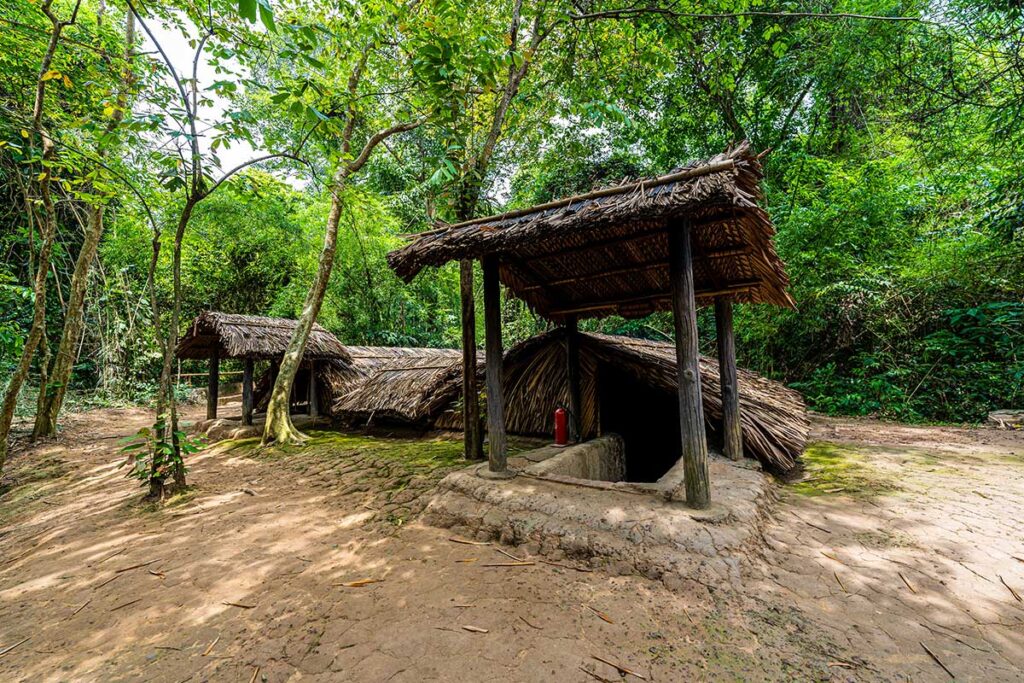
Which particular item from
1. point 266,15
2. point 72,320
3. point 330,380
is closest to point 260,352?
point 330,380

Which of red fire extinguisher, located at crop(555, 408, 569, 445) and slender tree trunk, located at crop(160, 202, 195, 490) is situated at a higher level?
slender tree trunk, located at crop(160, 202, 195, 490)

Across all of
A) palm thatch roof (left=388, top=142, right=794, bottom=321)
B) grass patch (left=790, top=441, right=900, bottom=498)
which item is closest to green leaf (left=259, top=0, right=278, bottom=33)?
palm thatch roof (left=388, top=142, right=794, bottom=321)

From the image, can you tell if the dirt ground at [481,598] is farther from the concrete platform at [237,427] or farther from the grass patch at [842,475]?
the concrete platform at [237,427]

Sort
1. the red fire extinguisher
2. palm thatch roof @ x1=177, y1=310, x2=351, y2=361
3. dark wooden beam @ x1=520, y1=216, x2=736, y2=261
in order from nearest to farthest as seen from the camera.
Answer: dark wooden beam @ x1=520, y1=216, x2=736, y2=261 → the red fire extinguisher → palm thatch roof @ x1=177, y1=310, x2=351, y2=361

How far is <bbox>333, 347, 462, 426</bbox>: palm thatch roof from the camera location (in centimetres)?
665

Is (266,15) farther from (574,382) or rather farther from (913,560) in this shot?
(913,560)

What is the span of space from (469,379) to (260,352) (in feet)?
16.8

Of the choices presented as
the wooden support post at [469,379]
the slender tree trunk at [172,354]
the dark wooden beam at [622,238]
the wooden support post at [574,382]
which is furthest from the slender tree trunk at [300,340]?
the dark wooden beam at [622,238]

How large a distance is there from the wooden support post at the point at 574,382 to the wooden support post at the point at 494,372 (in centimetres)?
165

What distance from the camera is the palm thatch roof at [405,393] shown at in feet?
21.8

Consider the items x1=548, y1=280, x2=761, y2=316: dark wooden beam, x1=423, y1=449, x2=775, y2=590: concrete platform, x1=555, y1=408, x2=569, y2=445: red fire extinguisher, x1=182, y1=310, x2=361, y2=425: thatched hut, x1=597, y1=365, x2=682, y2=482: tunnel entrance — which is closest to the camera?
x1=423, y1=449, x2=775, y2=590: concrete platform

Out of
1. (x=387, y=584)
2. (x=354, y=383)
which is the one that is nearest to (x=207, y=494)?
(x=387, y=584)

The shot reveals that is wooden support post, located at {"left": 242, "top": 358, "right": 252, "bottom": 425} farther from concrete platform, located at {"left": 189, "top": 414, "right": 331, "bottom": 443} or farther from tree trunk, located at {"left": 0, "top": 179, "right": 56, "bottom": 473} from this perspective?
tree trunk, located at {"left": 0, "top": 179, "right": 56, "bottom": 473}

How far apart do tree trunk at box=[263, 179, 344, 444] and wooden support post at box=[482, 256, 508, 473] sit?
414cm
